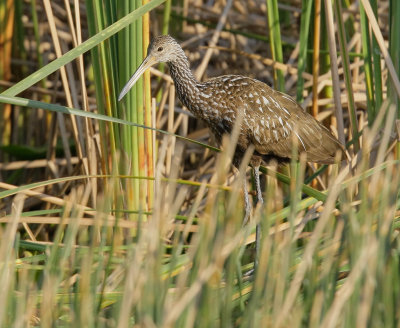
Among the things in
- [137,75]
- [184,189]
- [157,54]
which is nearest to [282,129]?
[157,54]

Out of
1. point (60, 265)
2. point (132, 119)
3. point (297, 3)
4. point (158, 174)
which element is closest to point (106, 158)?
point (132, 119)

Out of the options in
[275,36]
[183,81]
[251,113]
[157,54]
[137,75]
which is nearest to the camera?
[137,75]

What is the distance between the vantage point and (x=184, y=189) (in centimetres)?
324

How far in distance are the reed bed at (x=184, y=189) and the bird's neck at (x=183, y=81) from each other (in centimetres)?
19

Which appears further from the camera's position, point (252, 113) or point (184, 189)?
point (252, 113)

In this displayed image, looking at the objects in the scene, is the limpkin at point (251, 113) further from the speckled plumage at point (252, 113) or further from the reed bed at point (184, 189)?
the reed bed at point (184, 189)

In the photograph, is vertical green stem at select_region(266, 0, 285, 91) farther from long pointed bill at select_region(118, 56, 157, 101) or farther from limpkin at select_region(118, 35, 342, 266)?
long pointed bill at select_region(118, 56, 157, 101)

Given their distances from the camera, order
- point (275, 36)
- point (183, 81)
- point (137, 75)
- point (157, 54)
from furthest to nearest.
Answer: point (275, 36) → point (183, 81) → point (157, 54) → point (137, 75)

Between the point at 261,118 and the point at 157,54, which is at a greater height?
the point at 157,54

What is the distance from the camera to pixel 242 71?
21.9 feet

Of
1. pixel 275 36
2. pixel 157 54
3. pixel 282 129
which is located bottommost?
pixel 282 129

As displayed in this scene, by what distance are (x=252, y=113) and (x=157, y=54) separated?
2.07 feet

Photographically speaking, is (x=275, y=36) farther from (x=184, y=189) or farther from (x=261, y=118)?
(x=184, y=189)

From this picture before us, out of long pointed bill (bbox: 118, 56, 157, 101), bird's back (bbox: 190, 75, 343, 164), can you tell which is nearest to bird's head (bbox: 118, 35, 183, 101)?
long pointed bill (bbox: 118, 56, 157, 101)
